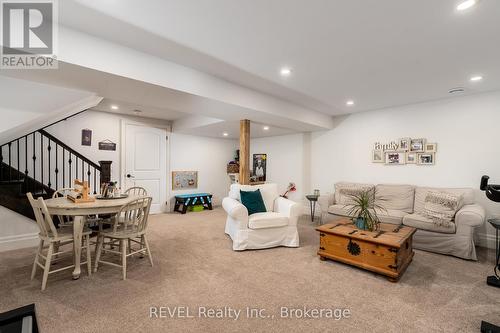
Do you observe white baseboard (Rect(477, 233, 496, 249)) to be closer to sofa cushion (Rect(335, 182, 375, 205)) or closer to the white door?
sofa cushion (Rect(335, 182, 375, 205))

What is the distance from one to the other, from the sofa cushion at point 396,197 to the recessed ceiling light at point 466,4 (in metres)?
3.07

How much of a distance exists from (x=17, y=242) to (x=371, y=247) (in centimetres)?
467

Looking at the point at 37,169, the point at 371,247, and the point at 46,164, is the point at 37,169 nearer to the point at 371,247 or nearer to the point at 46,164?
the point at 46,164

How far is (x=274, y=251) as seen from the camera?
3.26 metres

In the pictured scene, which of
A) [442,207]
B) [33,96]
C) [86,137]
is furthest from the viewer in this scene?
[86,137]

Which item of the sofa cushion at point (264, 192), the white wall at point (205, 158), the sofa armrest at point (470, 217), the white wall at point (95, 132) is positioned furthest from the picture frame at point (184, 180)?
the sofa armrest at point (470, 217)

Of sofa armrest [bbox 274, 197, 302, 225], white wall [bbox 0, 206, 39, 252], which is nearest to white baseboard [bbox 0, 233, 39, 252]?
white wall [bbox 0, 206, 39, 252]

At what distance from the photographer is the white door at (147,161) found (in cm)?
544

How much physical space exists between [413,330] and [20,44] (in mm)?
3869

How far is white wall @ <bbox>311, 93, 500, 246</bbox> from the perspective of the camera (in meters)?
3.64

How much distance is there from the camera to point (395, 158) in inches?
178

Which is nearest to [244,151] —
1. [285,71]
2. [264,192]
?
[264,192]

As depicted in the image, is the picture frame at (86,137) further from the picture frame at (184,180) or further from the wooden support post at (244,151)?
the wooden support post at (244,151)

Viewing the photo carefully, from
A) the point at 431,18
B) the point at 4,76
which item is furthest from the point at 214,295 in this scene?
the point at 4,76
